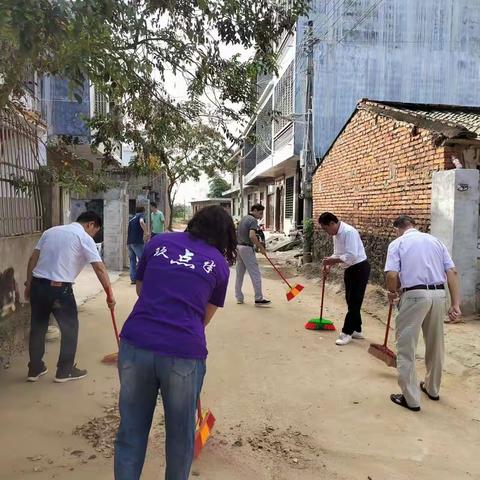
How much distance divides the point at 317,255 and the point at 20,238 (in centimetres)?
974

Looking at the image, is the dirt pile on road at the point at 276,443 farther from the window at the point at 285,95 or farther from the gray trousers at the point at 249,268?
the window at the point at 285,95

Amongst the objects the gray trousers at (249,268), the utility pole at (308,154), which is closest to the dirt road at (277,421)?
the gray trousers at (249,268)

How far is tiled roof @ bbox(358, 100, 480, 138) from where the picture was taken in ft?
24.4

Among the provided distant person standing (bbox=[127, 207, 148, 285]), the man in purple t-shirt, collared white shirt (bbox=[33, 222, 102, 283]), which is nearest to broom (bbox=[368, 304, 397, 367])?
collared white shirt (bbox=[33, 222, 102, 283])

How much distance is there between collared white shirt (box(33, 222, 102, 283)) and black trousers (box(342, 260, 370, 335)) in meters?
3.31

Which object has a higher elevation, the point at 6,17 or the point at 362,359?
the point at 6,17

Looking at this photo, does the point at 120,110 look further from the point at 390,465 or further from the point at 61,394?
the point at 390,465

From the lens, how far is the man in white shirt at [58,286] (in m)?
4.72

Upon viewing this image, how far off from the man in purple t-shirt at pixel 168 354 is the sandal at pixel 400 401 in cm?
250

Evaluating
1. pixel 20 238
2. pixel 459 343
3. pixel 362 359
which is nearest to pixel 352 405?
pixel 362 359

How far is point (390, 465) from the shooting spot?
3.38 meters

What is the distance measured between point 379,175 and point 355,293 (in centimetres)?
414

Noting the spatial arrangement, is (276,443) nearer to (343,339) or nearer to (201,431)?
(201,431)

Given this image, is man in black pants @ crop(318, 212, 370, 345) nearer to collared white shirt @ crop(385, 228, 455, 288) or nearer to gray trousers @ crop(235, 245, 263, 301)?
collared white shirt @ crop(385, 228, 455, 288)
